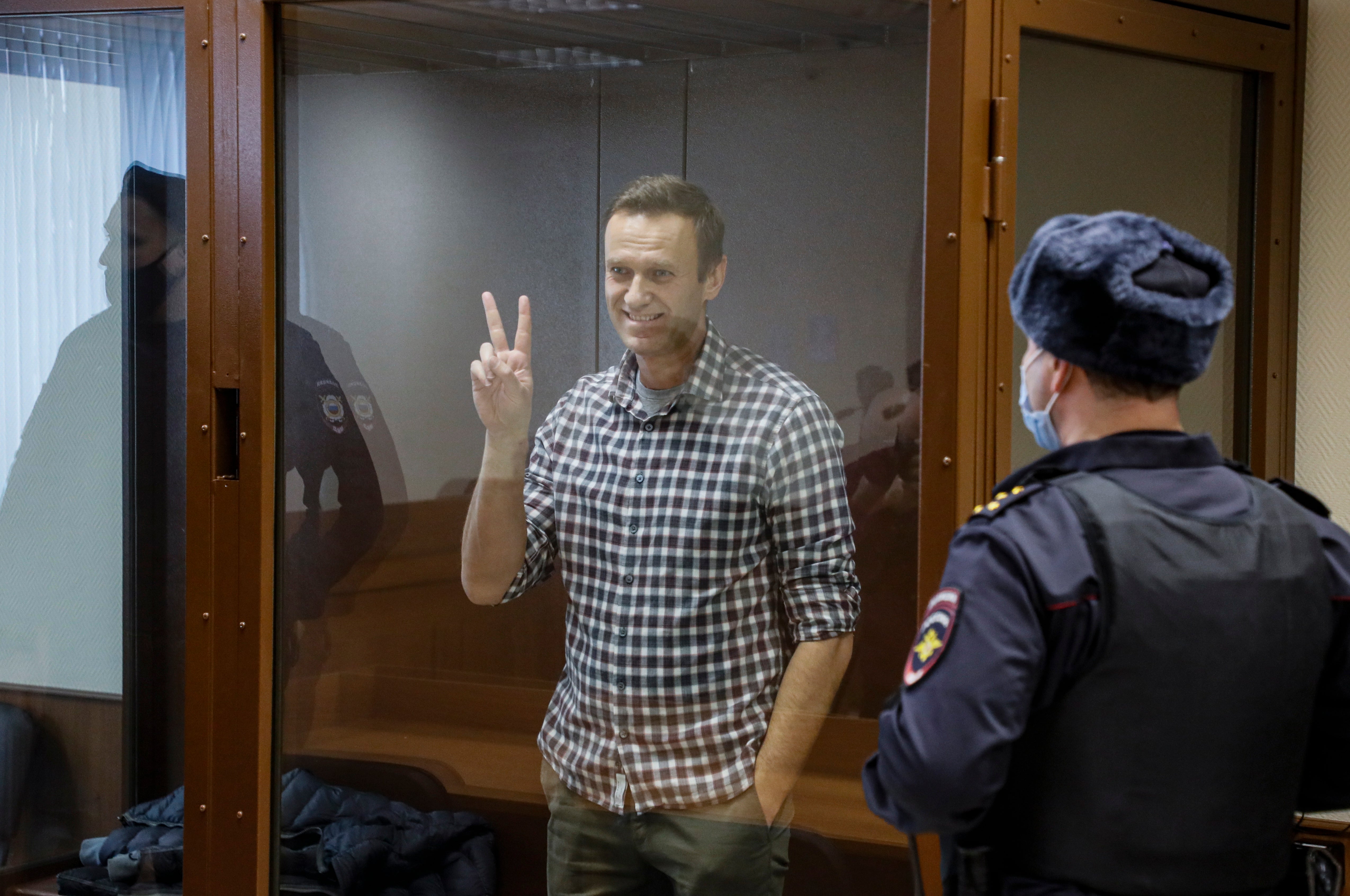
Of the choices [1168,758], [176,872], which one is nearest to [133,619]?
[176,872]

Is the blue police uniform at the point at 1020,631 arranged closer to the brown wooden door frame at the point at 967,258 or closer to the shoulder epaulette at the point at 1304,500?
the shoulder epaulette at the point at 1304,500

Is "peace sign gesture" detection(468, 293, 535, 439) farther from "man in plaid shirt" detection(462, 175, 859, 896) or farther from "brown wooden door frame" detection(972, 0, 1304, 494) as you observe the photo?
"brown wooden door frame" detection(972, 0, 1304, 494)

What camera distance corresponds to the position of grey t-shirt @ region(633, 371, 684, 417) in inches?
73.4

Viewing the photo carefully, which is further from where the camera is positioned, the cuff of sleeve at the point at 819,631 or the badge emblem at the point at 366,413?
the badge emblem at the point at 366,413

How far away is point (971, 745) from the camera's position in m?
1.12

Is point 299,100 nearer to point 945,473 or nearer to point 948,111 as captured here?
point 948,111

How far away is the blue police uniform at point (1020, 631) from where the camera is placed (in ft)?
3.69

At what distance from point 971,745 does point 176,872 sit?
1.64m

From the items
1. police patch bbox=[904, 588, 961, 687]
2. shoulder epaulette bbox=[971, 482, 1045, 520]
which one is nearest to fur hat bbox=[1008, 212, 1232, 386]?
shoulder epaulette bbox=[971, 482, 1045, 520]

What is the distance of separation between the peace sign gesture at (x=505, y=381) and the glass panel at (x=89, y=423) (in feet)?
1.95

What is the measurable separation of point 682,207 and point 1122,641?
1.01 metres

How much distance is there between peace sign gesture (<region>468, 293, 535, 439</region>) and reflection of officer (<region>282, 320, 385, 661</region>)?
0.24 m

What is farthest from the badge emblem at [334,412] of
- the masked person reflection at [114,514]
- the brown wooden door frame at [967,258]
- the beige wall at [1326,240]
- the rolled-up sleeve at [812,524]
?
the beige wall at [1326,240]

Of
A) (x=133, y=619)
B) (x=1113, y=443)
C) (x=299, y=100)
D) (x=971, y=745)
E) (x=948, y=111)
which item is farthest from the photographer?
(x=133, y=619)
